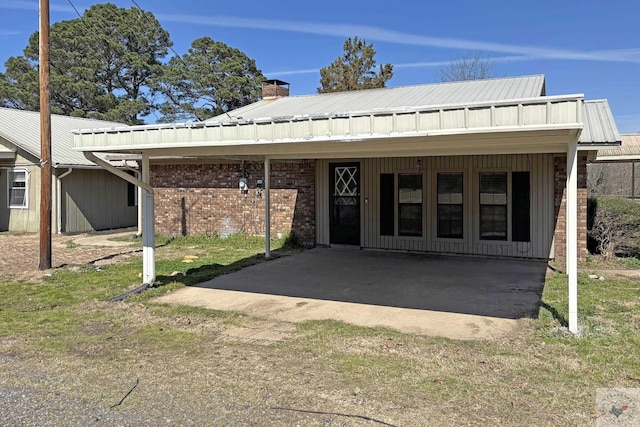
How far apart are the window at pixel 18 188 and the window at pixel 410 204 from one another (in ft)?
41.8

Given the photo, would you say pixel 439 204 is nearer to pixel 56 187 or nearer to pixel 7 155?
pixel 56 187

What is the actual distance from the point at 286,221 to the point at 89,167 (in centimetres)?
791

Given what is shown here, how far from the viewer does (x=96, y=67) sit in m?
33.1

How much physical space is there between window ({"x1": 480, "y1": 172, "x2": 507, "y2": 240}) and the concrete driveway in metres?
0.68

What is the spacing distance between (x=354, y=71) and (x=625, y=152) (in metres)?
21.1

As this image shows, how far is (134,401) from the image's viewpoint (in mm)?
3922

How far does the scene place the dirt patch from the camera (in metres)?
9.80

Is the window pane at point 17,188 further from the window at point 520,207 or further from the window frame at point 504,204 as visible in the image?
the window at point 520,207

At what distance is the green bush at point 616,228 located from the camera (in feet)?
33.8

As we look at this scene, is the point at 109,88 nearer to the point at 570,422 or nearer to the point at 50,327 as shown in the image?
the point at 50,327

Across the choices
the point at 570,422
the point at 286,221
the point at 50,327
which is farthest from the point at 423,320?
the point at 286,221

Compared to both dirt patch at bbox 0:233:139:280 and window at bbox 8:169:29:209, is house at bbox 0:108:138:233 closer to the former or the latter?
window at bbox 8:169:29:209

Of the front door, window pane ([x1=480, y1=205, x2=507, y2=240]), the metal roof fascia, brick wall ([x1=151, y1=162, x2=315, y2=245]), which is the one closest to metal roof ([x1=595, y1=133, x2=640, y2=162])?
window pane ([x1=480, y1=205, x2=507, y2=240])

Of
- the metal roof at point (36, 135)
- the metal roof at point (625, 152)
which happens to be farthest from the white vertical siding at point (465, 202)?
the metal roof at point (36, 135)
